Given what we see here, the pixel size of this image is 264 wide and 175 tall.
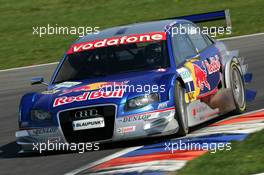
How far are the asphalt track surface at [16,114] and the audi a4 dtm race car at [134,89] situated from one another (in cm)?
24

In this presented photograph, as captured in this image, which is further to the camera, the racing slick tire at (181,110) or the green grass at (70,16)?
the green grass at (70,16)

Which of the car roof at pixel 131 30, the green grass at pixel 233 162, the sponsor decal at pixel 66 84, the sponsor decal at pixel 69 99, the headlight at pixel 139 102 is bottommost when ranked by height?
the green grass at pixel 233 162

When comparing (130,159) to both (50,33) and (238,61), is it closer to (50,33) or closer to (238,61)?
(238,61)

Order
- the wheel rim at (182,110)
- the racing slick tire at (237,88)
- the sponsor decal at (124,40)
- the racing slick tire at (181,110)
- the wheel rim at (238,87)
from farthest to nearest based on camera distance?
the wheel rim at (238,87) < the racing slick tire at (237,88) < the sponsor decal at (124,40) < the wheel rim at (182,110) < the racing slick tire at (181,110)

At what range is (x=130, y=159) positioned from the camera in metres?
7.80

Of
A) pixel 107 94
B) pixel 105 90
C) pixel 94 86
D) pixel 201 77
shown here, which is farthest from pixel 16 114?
pixel 107 94

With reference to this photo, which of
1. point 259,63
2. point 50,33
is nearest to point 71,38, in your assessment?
point 50,33

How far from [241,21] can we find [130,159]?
1630cm

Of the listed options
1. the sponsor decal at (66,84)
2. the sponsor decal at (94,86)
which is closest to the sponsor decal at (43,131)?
the sponsor decal at (94,86)

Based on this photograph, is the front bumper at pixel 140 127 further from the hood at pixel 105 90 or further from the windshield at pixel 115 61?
the windshield at pixel 115 61

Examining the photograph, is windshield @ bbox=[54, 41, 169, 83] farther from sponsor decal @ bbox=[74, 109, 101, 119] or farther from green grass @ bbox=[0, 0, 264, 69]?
green grass @ bbox=[0, 0, 264, 69]

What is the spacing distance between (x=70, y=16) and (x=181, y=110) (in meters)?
19.3

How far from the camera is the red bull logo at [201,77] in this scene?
962 cm

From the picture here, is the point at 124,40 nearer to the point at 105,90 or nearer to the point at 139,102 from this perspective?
the point at 105,90
